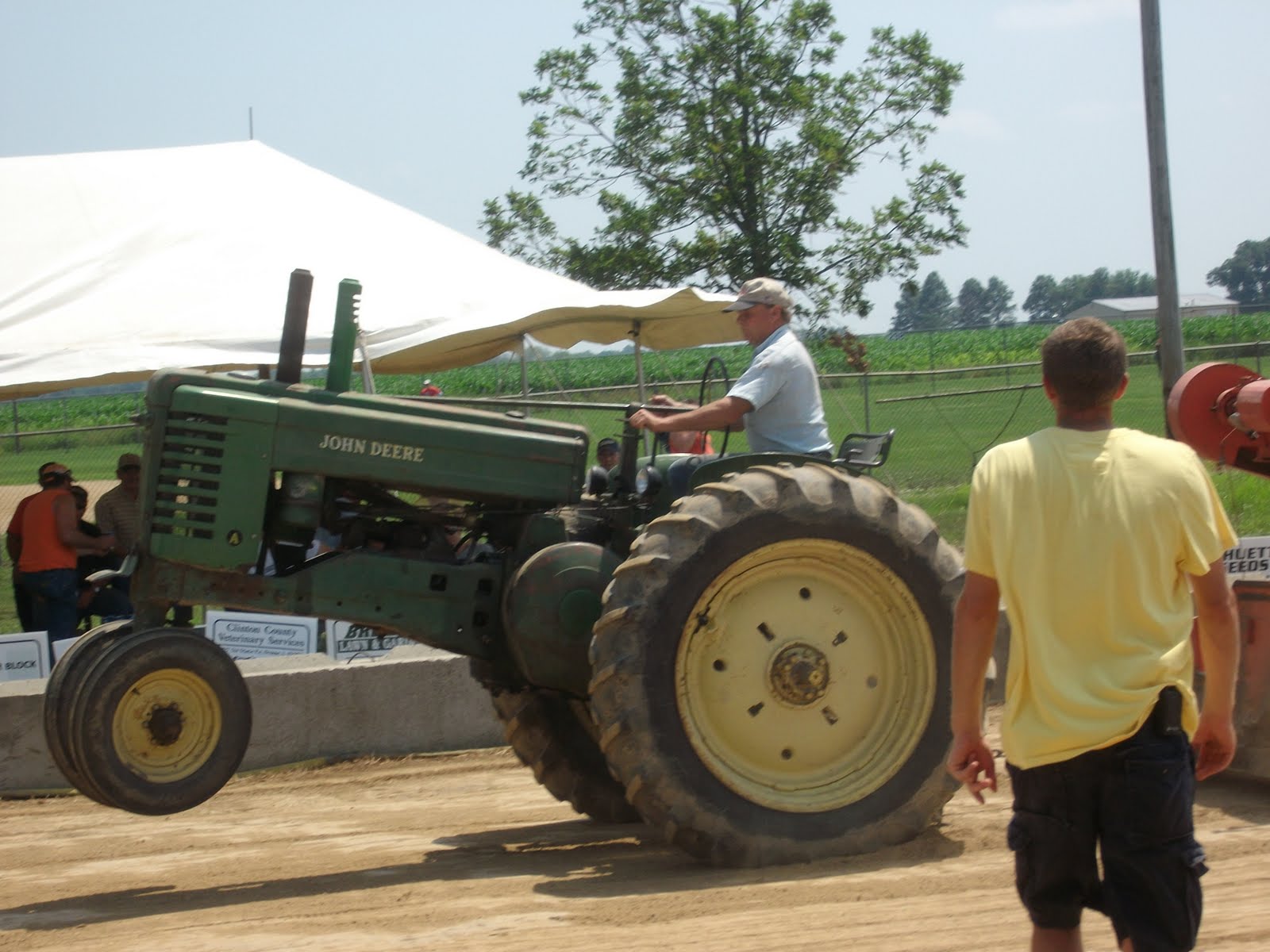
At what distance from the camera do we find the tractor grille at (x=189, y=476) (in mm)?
5586

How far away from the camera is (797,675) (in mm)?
5895

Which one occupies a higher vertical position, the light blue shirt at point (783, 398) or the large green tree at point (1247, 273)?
the large green tree at point (1247, 273)

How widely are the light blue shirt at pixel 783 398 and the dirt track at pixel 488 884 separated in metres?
1.65

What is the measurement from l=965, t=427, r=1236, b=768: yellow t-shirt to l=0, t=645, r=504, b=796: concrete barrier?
547 centimetres

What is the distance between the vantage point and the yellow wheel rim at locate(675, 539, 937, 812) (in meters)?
5.81

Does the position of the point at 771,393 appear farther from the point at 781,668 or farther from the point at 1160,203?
the point at 1160,203

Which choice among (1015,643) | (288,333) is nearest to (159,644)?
(288,333)

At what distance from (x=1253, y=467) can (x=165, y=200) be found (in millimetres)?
8731

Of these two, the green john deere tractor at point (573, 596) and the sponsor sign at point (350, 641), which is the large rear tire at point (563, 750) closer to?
the green john deere tractor at point (573, 596)

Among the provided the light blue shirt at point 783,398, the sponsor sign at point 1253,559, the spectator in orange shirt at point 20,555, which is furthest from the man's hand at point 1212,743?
the spectator in orange shirt at point 20,555

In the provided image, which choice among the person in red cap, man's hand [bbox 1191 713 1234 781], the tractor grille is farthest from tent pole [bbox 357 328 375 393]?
man's hand [bbox 1191 713 1234 781]

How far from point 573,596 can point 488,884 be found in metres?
1.11

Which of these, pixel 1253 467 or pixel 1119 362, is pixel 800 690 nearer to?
pixel 1253 467

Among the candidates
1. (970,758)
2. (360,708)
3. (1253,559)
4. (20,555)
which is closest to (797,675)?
(970,758)
